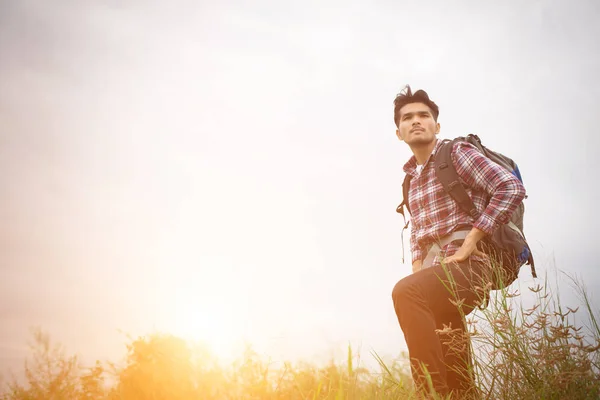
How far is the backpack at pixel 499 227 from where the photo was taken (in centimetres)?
298

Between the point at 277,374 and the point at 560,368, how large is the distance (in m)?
→ 1.73

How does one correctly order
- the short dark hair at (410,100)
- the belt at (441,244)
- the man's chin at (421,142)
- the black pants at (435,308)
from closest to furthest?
the black pants at (435,308)
the belt at (441,244)
the man's chin at (421,142)
the short dark hair at (410,100)

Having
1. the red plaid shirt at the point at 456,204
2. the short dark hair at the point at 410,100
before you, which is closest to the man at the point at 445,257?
the red plaid shirt at the point at 456,204

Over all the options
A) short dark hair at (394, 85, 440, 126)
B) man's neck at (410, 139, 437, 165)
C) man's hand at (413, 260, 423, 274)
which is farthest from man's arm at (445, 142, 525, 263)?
short dark hair at (394, 85, 440, 126)

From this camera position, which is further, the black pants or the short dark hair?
the short dark hair

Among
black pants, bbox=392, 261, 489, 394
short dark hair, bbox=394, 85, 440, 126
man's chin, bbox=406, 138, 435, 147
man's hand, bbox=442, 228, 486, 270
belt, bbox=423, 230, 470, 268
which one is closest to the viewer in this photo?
black pants, bbox=392, 261, 489, 394

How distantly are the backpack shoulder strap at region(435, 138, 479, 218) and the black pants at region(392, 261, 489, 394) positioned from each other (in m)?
0.50

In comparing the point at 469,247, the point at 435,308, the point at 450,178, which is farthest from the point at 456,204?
the point at 435,308

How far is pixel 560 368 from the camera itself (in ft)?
6.62

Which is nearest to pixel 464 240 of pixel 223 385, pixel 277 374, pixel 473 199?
pixel 473 199

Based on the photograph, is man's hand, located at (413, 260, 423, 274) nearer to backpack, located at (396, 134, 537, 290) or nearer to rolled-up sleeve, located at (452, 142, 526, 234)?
backpack, located at (396, 134, 537, 290)

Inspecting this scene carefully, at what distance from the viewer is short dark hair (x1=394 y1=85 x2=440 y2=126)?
4.20 metres

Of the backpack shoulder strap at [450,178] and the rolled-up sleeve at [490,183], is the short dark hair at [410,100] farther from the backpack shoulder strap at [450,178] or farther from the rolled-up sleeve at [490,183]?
the rolled-up sleeve at [490,183]

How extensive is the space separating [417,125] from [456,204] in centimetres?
109
